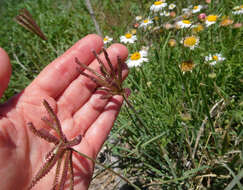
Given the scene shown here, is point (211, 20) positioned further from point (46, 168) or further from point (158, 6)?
point (46, 168)

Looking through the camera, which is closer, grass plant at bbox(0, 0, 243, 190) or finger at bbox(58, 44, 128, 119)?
grass plant at bbox(0, 0, 243, 190)

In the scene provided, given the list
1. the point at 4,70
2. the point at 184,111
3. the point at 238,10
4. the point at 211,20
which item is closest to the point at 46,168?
the point at 4,70

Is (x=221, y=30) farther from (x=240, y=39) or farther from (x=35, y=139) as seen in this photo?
(x=35, y=139)

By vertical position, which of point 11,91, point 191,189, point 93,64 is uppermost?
point 93,64

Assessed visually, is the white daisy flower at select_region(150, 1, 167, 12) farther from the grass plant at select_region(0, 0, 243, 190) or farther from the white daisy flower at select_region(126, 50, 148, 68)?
the white daisy flower at select_region(126, 50, 148, 68)

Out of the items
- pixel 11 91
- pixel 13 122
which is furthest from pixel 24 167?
pixel 11 91

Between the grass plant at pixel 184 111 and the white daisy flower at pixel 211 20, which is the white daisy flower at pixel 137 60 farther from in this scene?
the white daisy flower at pixel 211 20

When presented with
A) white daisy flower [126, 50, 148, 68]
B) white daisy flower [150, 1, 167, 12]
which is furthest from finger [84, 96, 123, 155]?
white daisy flower [150, 1, 167, 12]
